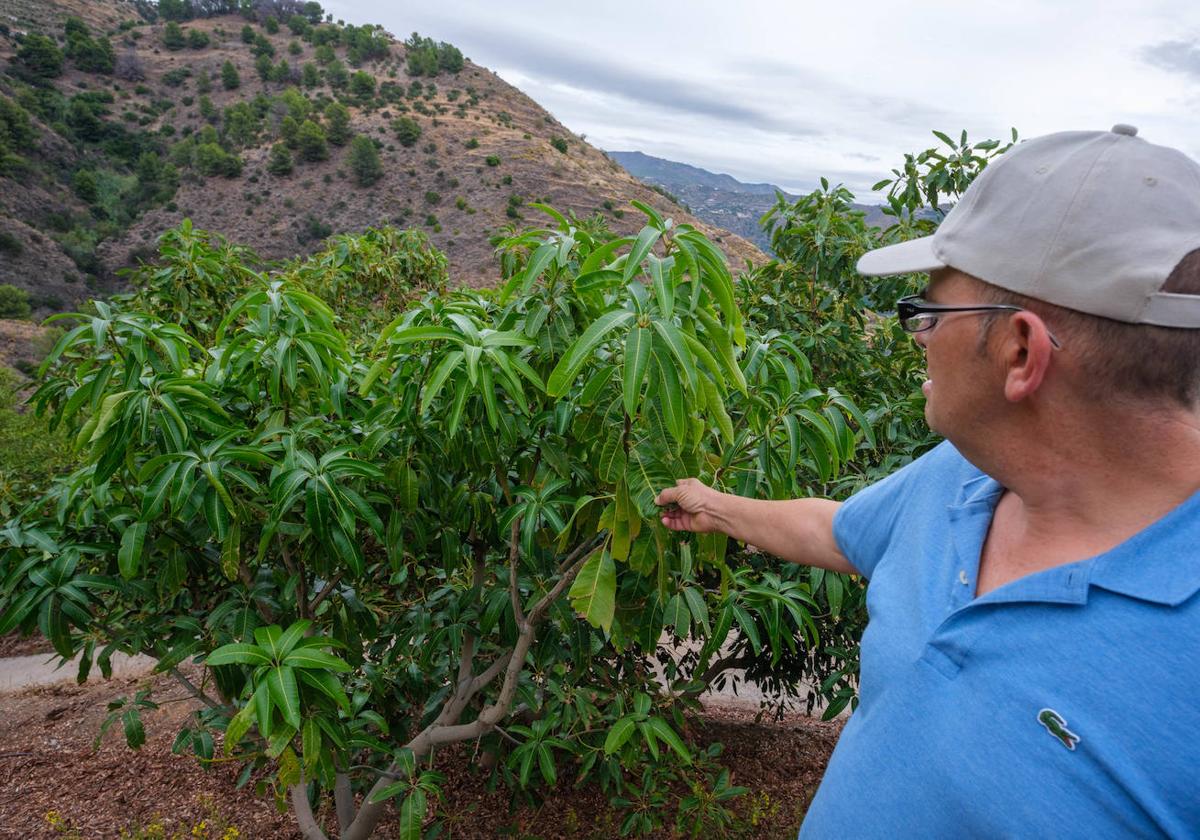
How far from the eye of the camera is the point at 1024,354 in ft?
3.32

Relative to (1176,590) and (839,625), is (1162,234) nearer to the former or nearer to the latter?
(1176,590)

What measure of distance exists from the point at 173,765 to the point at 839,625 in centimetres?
442

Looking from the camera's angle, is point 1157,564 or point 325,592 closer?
point 1157,564

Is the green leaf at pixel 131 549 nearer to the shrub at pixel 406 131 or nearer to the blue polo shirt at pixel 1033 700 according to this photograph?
the blue polo shirt at pixel 1033 700

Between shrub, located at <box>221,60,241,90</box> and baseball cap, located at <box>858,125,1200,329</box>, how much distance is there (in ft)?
240

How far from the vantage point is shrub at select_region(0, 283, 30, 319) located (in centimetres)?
2950

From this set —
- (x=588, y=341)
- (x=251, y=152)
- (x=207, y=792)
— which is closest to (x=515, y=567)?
(x=588, y=341)

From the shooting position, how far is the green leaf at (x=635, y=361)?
141 cm

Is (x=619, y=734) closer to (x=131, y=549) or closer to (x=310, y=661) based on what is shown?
(x=310, y=661)

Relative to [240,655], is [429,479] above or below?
above

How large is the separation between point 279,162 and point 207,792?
5522 cm

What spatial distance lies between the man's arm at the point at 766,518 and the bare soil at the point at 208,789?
8.31 feet

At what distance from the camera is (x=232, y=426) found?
2.12 metres

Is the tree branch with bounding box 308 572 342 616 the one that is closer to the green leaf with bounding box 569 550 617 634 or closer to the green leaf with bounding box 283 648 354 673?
the green leaf with bounding box 283 648 354 673
